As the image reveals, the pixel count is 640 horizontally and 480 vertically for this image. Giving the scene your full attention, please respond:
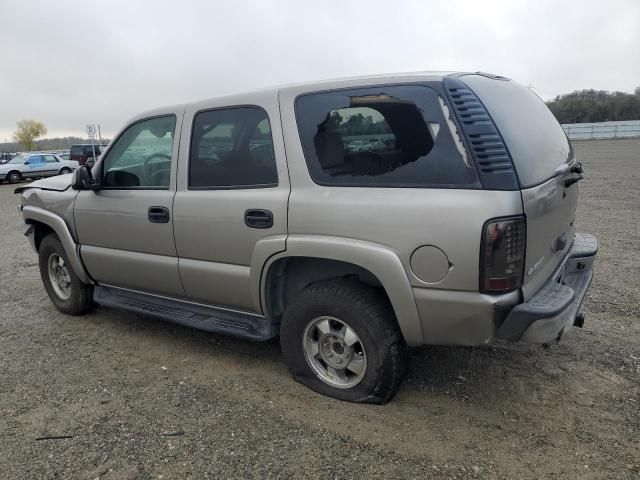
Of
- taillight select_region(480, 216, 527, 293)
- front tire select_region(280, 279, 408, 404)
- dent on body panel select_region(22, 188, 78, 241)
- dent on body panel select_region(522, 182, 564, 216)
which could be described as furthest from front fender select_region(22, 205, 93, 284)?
dent on body panel select_region(522, 182, 564, 216)

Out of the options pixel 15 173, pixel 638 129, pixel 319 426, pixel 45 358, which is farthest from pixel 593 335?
pixel 638 129

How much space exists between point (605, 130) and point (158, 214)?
49.4 meters

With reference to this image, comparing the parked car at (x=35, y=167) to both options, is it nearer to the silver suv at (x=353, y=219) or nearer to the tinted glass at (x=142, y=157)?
the tinted glass at (x=142, y=157)

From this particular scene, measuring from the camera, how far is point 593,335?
397 centimetres

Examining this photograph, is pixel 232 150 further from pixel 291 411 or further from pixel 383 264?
pixel 291 411

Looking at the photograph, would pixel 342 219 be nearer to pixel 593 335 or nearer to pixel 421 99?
pixel 421 99

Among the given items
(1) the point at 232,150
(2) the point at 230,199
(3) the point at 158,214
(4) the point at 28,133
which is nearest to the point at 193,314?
(3) the point at 158,214

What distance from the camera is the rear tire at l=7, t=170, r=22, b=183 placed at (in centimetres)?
2477

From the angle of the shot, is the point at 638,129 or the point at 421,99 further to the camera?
the point at 638,129

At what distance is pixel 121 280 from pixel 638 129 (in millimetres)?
49575

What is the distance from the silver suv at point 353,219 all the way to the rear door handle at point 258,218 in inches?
0.4

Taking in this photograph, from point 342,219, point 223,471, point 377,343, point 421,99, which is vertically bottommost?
point 223,471

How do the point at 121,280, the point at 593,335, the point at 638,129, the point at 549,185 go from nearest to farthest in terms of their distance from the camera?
1. the point at 549,185
2. the point at 593,335
3. the point at 121,280
4. the point at 638,129

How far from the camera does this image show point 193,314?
3.80 metres
